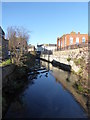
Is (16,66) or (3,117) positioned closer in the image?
(3,117)

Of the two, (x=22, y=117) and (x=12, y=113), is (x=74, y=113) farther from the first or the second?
(x=12, y=113)

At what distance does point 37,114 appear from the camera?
6.98 m

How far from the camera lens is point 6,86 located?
30.6 ft

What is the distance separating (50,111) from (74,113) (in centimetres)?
133

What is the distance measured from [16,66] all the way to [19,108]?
7310 mm

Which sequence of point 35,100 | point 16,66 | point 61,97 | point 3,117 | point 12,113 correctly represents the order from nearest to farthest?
1. point 3,117
2. point 12,113
3. point 35,100
4. point 61,97
5. point 16,66

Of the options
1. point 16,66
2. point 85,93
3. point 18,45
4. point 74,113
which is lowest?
point 74,113

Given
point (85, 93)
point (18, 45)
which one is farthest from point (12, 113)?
point (18, 45)

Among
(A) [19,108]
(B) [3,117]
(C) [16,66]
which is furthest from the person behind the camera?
(C) [16,66]

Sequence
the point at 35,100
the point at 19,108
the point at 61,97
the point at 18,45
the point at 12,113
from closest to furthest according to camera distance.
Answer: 1. the point at 12,113
2. the point at 19,108
3. the point at 35,100
4. the point at 61,97
5. the point at 18,45

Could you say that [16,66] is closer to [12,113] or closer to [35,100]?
[35,100]

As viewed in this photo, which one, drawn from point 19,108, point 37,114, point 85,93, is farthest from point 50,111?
point 85,93

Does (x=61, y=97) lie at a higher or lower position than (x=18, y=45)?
lower

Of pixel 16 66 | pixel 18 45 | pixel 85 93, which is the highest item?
pixel 18 45
